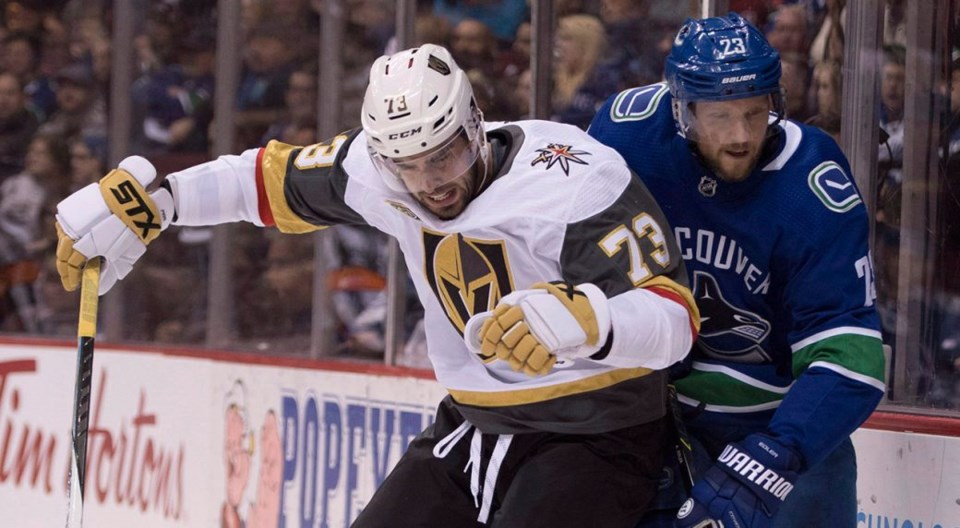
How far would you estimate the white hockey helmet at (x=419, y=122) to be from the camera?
250 centimetres

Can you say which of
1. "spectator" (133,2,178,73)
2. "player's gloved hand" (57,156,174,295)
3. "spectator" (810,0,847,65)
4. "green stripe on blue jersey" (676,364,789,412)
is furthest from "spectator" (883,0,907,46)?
"spectator" (133,2,178,73)

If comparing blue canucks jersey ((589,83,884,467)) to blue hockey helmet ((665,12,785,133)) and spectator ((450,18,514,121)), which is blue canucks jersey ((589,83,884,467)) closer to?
blue hockey helmet ((665,12,785,133))

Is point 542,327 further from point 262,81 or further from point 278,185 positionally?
point 262,81

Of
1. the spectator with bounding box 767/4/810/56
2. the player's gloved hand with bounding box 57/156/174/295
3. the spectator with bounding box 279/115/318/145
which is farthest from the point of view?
the spectator with bounding box 279/115/318/145

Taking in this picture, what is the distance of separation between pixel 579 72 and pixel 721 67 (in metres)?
1.62

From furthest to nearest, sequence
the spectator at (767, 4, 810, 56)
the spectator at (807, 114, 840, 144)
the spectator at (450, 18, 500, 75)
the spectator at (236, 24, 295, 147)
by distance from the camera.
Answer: the spectator at (236, 24, 295, 147), the spectator at (450, 18, 500, 75), the spectator at (767, 4, 810, 56), the spectator at (807, 114, 840, 144)

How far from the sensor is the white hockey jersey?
94.3 inches

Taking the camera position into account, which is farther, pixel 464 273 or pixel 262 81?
pixel 262 81

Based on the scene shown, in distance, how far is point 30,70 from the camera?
6.58m

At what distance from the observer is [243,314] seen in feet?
17.9

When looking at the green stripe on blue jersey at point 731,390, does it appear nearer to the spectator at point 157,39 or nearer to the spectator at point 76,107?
the spectator at point 157,39

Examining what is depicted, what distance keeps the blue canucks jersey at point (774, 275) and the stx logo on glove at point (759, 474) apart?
0.07m

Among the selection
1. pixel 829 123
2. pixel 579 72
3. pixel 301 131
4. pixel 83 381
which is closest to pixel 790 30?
pixel 829 123

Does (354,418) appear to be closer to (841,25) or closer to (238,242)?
(238,242)
